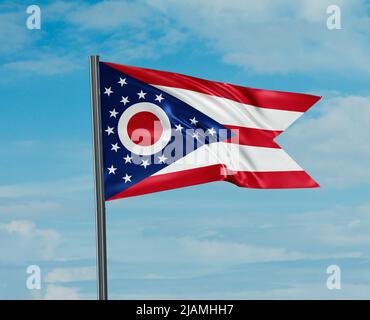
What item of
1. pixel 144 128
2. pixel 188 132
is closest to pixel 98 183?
pixel 144 128

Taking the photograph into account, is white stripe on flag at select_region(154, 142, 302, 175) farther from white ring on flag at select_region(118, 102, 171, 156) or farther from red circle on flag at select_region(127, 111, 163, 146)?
red circle on flag at select_region(127, 111, 163, 146)

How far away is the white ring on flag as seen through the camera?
13.0 metres

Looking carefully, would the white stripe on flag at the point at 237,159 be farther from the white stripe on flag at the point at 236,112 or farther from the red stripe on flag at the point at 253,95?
the red stripe on flag at the point at 253,95

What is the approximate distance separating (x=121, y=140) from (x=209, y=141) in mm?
1719

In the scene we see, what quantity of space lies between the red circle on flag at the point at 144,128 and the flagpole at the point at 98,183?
74 centimetres

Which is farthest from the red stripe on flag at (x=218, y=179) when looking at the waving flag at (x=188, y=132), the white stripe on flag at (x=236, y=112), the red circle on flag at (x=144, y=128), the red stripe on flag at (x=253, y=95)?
the red stripe on flag at (x=253, y=95)

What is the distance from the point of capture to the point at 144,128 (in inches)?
521

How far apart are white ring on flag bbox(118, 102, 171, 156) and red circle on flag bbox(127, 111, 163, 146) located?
1.9 inches

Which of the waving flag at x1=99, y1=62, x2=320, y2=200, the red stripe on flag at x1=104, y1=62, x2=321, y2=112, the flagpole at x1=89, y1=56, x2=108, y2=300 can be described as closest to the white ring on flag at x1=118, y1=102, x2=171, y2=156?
the waving flag at x1=99, y1=62, x2=320, y2=200

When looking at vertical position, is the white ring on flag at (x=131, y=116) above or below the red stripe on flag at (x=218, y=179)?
above

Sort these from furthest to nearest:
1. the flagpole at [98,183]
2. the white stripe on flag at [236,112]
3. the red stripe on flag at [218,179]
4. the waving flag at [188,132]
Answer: the white stripe on flag at [236,112] < the red stripe on flag at [218,179] < the waving flag at [188,132] < the flagpole at [98,183]

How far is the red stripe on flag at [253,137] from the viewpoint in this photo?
45.5ft

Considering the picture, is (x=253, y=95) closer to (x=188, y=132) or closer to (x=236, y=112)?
(x=236, y=112)

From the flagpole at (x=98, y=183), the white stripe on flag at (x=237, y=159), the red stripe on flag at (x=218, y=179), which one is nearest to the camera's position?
the flagpole at (x=98, y=183)
